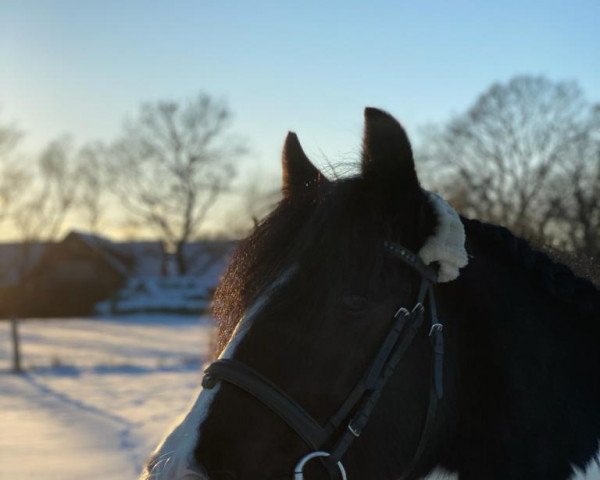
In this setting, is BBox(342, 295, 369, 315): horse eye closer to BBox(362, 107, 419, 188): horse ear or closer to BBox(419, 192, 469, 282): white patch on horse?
BBox(419, 192, 469, 282): white patch on horse

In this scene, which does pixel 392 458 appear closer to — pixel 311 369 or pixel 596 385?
pixel 311 369

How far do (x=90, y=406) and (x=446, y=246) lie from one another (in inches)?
329

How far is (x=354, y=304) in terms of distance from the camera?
1.69 metres

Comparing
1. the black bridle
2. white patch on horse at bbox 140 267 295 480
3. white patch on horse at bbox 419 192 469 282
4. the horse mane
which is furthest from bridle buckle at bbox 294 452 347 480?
the horse mane

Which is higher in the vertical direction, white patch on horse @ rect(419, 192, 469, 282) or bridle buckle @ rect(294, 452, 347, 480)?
white patch on horse @ rect(419, 192, 469, 282)

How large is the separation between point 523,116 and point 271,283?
33.6 meters

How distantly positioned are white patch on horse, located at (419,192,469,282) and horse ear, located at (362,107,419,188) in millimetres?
115

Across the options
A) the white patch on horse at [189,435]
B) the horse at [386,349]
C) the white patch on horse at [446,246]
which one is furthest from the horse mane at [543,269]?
the white patch on horse at [189,435]

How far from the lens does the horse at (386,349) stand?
159 centimetres

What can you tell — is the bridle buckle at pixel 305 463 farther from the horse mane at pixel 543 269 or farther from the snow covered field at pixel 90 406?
the horse mane at pixel 543 269

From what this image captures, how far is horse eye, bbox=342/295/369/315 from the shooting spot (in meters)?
1.69

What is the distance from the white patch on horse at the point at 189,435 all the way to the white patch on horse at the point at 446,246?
0.38 m

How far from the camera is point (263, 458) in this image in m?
1.57

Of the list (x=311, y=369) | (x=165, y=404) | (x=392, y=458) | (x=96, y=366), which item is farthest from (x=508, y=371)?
(x=96, y=366)
